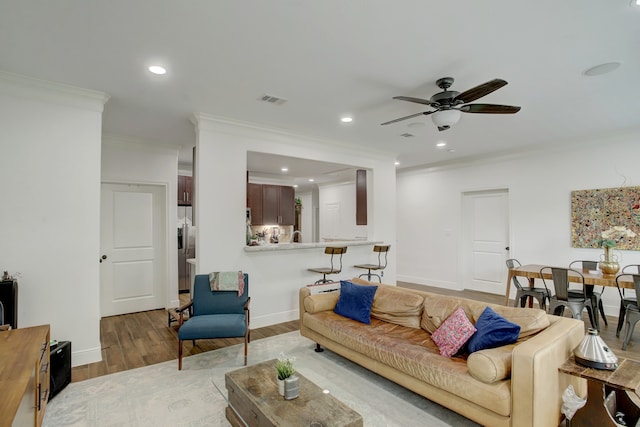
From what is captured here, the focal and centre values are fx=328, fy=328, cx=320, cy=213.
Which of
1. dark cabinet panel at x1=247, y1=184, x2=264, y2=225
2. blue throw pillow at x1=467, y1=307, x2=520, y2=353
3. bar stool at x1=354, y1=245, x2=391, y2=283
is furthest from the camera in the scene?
dark cabinet panel at x1=247, y1=184, x2=264, y2=225

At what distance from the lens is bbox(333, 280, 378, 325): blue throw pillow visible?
3387 mm

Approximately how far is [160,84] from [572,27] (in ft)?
11.3

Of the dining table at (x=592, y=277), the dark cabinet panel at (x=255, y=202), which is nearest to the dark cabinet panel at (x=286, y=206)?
the dark cabinet panel at (x=255, y=202)

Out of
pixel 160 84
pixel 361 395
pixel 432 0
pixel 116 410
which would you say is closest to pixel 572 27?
pixel 432 0

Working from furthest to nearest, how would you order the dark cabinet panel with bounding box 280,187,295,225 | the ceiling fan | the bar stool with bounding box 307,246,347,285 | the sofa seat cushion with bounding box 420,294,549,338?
1. the dark cabinet panel with bounding box 280,187,295,225
2. the bar stool with bounding box 307,246,347,285
3. the ceiling fan
4. the sofa seat cushion with bounding box 420,294,549,338

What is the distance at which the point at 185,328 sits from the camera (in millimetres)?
3182

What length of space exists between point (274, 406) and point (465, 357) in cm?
146

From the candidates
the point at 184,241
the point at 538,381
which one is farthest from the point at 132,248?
the point at 538,381

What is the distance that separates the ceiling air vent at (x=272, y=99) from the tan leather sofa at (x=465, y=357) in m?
2.40

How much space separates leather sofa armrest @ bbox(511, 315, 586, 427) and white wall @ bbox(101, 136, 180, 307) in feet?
16.3

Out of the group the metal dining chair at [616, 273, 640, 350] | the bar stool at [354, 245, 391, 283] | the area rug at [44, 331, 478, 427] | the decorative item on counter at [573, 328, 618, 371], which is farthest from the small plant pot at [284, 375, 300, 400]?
the metal dining chair at [616, 273, 640, 350]

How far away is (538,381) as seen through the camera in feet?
6.26

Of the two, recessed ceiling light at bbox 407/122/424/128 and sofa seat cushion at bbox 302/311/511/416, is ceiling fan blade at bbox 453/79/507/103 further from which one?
sofa seat cushion at bbox 302/311/511/416

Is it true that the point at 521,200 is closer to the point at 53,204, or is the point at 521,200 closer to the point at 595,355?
the point at 595,355
